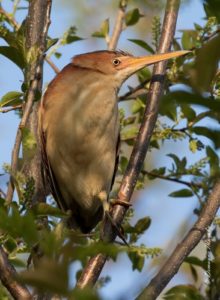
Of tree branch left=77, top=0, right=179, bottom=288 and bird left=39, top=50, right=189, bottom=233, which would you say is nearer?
tree branch left=77, top=0, right=179, bottom=288

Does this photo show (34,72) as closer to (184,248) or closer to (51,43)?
(51,43)

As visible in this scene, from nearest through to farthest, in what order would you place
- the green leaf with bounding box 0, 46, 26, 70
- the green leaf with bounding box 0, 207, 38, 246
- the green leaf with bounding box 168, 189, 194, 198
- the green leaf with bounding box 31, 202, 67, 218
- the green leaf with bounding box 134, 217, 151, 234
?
the green leaf with bounding box 0, 207, 38, 246 < the green leaf with bounding box 31, 202, 67, 218 < the green leaf with bounding box 0, 46, 26, 70 < the green leaf with bounding box 134, 217, 151, 234 < the green leaf with bounding box 168, 189, 194, 198

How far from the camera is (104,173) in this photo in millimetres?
4027

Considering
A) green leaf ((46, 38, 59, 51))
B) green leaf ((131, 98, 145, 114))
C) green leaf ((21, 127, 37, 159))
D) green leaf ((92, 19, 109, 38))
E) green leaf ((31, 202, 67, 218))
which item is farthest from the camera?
green leaf ((92, 19, 109, 38))

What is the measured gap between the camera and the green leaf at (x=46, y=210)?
83.3 inches

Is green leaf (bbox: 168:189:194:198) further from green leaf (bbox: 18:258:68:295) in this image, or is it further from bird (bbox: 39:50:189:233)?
green leaf (bbox: 18:258:68:295)

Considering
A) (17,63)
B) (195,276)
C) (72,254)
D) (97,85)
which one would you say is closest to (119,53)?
(97,85)

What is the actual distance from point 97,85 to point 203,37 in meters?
0.73

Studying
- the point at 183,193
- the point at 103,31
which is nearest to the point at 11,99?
the point at 183,193

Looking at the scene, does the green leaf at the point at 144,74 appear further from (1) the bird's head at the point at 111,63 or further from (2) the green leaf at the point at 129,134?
(2) the green leaf at the point at 129,134

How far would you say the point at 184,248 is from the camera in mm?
2768

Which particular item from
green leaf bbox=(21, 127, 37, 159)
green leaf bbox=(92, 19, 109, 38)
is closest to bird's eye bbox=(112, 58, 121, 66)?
green leaf bbox=(92, 19, 109, 38)

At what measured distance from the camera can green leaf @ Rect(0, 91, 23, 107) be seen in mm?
2996

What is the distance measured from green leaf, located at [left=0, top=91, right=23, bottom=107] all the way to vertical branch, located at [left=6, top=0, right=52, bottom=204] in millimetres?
63
